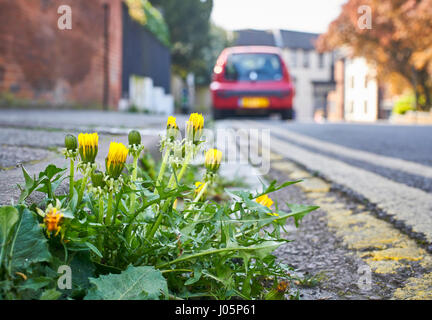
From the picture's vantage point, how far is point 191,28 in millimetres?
23969

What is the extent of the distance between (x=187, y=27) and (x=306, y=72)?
21.0 m

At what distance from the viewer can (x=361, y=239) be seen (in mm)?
1522

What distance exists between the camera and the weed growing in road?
0.85 metres

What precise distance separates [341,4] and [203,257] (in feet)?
74.3

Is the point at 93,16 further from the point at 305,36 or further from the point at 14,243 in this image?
the point at 305,36

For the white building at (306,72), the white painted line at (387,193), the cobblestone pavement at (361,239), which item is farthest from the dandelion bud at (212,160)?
the white building at (306,72)

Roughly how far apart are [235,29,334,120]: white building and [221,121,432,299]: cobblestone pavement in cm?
4069

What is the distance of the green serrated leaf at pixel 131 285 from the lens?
86 centimetres

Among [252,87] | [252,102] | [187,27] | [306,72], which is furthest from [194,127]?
[306,72]

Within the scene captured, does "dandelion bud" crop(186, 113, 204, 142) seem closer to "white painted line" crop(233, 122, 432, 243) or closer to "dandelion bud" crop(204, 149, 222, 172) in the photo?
"dandelion bud" crop(204, 149, 222, 172)

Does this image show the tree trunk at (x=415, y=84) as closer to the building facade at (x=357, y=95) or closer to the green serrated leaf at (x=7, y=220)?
the building facade at (x=357, y=95)

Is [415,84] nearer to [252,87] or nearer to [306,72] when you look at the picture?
[252,87]

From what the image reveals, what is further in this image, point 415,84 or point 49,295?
point 415,84

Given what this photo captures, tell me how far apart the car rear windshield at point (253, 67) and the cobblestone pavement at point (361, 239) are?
22.6ft
